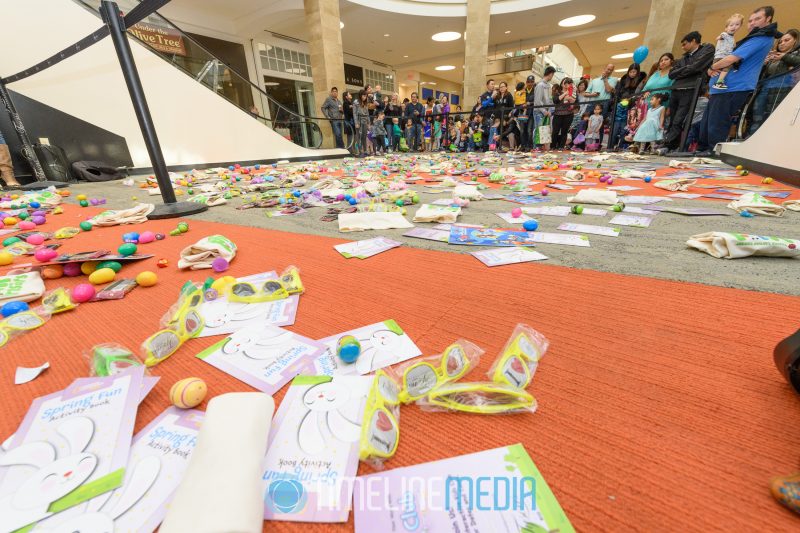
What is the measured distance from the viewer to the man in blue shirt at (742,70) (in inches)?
146

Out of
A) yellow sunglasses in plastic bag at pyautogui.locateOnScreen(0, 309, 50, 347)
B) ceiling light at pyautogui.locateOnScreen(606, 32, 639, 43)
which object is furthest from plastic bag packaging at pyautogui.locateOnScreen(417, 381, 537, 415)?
ceiling light at pyautogui.locateOnScreen(606, 32, 639, 43)

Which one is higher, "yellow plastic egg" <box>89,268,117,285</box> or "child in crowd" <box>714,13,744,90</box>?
"child in crowd" <box>714,13,744,90</box>

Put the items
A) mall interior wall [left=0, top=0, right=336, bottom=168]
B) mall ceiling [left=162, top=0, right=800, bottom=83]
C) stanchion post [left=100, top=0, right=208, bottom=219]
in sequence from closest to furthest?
1. stanchion post [left=100, top=0, right=208, bottom=219]
2. mall interior wall [left=0, top=0, right=336, bottom=168]
3. mall ceiling [left=162, top=0, right=800, bottom=83]

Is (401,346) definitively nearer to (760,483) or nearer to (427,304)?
(427,304)

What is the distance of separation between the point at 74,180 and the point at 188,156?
60.3 inches

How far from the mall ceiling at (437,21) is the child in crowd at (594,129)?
5.00 metres

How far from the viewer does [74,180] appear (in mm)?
4840

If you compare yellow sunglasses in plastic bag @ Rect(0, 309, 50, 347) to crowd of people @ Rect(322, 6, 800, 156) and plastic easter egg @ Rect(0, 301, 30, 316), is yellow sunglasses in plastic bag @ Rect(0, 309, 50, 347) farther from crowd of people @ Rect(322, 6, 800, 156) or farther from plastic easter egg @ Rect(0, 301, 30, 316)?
crowd of people @ Rect(322, 6, 800, 156)

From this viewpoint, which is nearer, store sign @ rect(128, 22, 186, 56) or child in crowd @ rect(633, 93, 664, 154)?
child in crowd @ rect(633, 93, 664, 154)

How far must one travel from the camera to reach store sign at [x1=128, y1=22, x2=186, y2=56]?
5.95 meters

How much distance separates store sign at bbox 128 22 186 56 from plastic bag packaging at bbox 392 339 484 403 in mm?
7504

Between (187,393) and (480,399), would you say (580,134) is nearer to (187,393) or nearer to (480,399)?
(480,399)

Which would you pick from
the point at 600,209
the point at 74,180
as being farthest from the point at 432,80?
the point at 600,209

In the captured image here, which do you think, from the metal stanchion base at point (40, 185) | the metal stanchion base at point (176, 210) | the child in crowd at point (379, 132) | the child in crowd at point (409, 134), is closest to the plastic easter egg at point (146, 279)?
the metal stanchion base at point (176, 210)
